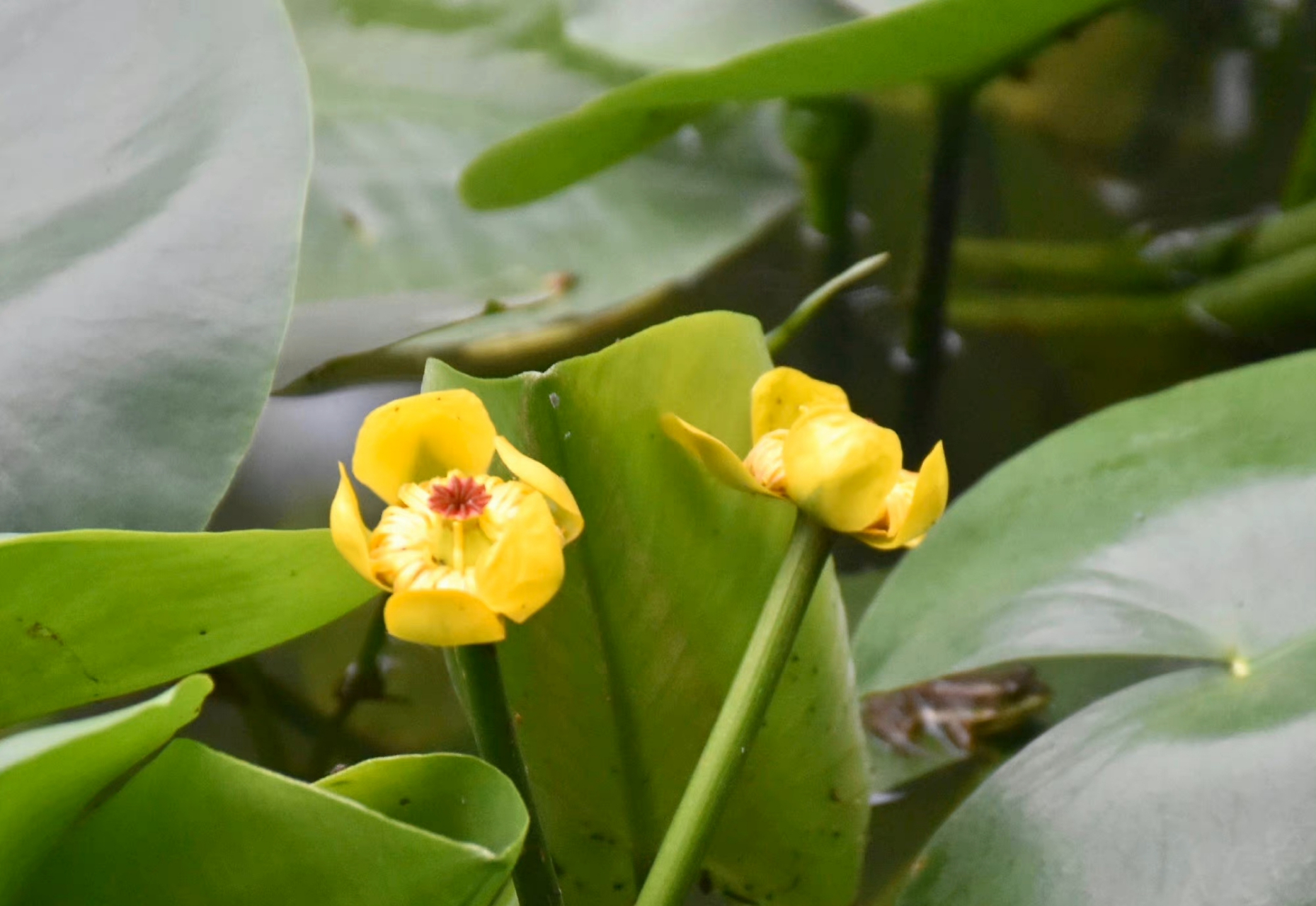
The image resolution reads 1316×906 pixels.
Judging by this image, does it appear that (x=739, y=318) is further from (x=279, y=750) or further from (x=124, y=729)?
(x=279, y=750)

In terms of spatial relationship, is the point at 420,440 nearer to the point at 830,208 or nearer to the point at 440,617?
the point at 440,617

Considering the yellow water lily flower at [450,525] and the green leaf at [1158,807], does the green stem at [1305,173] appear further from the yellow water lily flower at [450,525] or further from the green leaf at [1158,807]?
the yellow water lily flower at [450,525]

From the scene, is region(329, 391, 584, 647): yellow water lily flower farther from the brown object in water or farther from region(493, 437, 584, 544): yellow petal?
the brown object in water

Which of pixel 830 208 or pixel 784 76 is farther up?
pixel 784 76

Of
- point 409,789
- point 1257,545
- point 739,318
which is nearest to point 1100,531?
point 1257,545

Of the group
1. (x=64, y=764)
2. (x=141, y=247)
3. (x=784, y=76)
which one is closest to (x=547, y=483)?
(x=64, y=764)

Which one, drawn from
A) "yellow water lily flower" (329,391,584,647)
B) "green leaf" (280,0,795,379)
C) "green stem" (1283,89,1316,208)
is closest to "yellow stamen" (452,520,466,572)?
"yellow water lily flower" (329,391,584,647)
